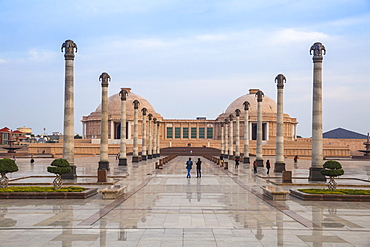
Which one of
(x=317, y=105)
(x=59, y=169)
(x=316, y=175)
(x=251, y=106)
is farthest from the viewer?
(x=251, y=106)

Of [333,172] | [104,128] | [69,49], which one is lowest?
[333,172]

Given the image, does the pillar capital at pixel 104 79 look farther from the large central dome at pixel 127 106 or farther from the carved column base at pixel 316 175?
the large central dome at pixel 127 106

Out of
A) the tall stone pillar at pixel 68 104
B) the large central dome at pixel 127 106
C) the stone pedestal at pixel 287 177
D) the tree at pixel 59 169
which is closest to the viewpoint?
the tree at pixel 59 169

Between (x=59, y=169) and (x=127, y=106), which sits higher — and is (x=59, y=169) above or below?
below

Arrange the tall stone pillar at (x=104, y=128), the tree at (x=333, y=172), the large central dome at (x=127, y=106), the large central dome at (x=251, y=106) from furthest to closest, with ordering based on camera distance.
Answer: the large central dome at (x=251, y=106) → the large central dome at (x=127, y=106) → the tall stone pillar at (x=104, y=128) → the tree at (x=333, y=172)

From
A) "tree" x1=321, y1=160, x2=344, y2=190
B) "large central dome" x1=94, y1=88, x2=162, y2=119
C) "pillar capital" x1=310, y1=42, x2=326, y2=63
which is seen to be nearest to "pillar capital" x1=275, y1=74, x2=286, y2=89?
"pillar capital" x1=310, y1=42, x2=326, y2=63

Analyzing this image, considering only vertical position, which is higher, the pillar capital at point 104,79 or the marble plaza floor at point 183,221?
the pillar capital at point 104,79

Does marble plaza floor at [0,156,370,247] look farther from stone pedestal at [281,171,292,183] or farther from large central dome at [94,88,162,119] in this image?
large central dome at [94,88,162,119]

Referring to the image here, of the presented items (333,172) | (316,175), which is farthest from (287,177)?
(333,172)

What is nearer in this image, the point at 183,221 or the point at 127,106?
the point at 183,221

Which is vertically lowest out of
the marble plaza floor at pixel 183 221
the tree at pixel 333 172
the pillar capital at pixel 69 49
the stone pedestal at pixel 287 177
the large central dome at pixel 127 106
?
the marble plaza floor at pixel 183 221

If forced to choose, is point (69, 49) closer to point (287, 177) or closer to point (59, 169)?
point (59, 169)

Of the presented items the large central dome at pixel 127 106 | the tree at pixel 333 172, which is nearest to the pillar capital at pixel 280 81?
the tree at pixel 333 172

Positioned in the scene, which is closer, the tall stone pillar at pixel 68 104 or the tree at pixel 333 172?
the tree at pixel 333 172
